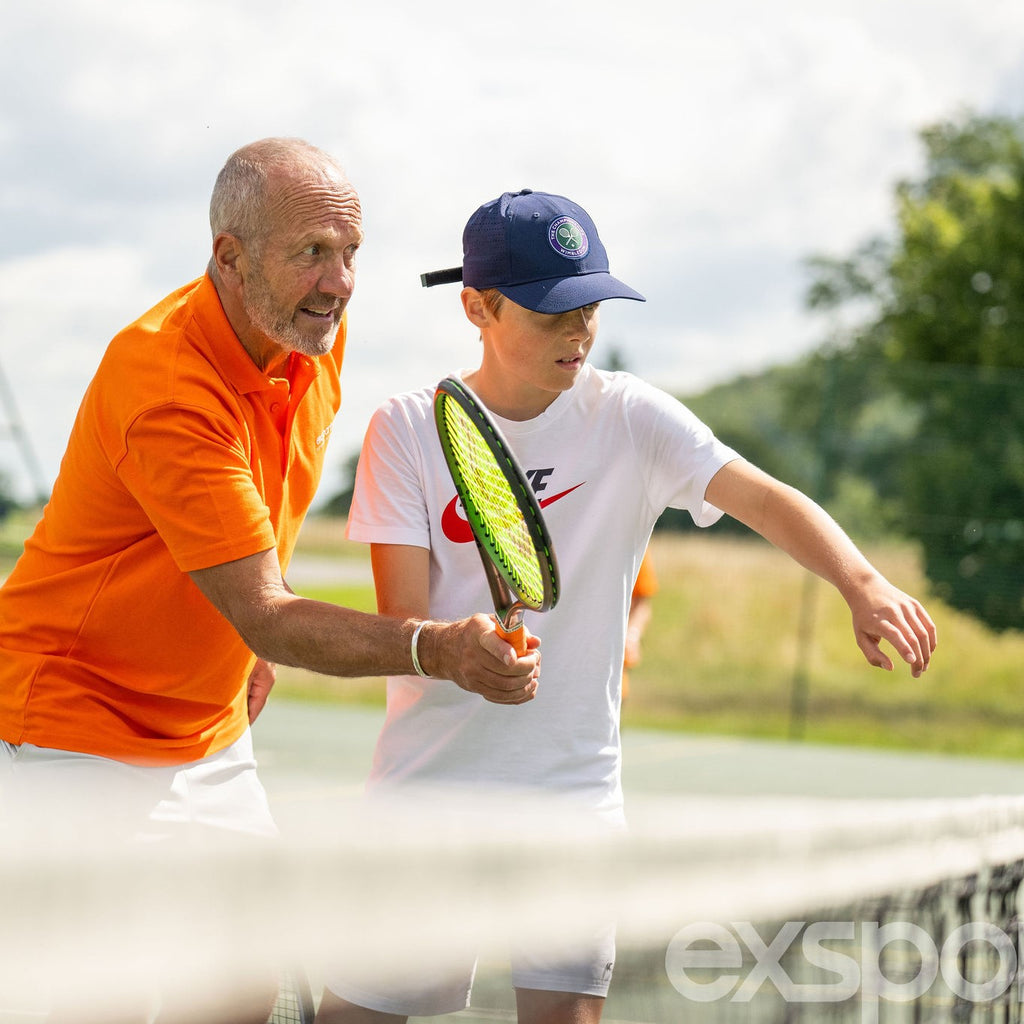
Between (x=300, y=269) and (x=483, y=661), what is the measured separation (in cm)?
77

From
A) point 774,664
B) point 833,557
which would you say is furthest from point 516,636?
point 774,664

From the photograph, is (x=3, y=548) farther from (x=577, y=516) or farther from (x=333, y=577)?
(x=577, y=516)

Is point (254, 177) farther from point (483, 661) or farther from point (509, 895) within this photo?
point (509, 895)

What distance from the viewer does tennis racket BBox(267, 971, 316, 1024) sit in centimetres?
247

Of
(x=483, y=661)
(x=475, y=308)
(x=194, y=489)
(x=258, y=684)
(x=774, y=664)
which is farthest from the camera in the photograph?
(x=774, y=664)

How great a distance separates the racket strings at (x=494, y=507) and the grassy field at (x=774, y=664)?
9.85m

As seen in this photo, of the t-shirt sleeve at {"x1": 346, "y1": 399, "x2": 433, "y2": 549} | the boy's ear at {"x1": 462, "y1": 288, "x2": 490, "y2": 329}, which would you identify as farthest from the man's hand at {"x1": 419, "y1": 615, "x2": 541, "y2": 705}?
the boy's ear at {"x1": 462, "y1": 288, "x2": 490, "y2": 329}

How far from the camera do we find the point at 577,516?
2.46m

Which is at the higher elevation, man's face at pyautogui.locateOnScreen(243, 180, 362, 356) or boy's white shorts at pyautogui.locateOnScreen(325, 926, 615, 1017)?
man's face at pyautogui.locateOnScreen(243, 180, 362, 356)

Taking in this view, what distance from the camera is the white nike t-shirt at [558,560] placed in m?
2.43

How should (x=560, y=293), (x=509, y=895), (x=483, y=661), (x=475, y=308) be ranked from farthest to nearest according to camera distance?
(x=475, y=308) → (x=560, y=293) → (x=483, y=661) → (x=509, y=895)

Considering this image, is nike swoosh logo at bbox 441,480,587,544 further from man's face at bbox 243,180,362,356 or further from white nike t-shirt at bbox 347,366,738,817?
man's face at bbox 243,180,362,356

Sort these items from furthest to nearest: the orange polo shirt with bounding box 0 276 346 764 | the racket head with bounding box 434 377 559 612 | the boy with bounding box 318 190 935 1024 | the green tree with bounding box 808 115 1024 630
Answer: the green tree with bounding box 808 115 1024 630
the boy with bounding box 318 190 935 1024
the orange polo shirt with bounding box 0 276 346 764
the racket head with bounding box 434 377 559 612

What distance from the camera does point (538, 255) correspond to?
2.42 metres
